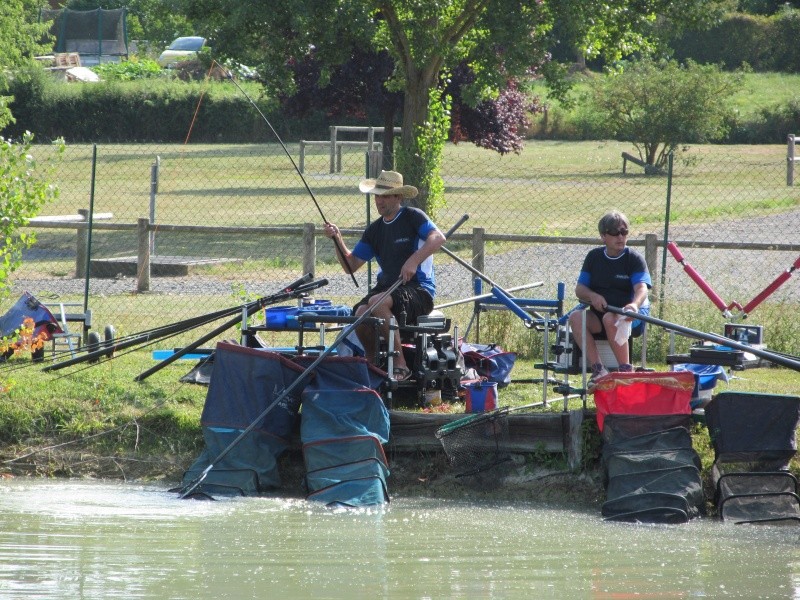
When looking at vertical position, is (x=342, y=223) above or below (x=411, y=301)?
below

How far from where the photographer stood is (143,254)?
Result: 14156mm

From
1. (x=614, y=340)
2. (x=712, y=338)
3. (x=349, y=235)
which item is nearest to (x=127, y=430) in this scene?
(x=614, y=340)

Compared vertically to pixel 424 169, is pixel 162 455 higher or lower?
lower

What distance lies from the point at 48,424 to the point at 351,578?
11.7 ft

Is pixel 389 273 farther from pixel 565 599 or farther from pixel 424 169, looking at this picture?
pixel 424 169

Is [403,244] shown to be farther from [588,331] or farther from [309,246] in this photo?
[309,246]

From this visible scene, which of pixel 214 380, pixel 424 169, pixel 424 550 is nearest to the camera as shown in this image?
pixel 424 550

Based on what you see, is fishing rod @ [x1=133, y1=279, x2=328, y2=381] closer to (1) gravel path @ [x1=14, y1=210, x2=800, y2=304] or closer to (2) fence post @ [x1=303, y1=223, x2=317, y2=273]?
(2) fence post @ [x1=303, y1=223, x2=317, y2=273]

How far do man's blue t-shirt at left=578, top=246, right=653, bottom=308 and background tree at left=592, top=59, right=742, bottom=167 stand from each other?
23738 millimetres

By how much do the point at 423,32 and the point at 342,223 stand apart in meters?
5.06

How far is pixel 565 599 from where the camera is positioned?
570cm

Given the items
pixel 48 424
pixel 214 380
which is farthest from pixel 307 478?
pixel 48 424

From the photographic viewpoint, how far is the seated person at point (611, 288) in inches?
320

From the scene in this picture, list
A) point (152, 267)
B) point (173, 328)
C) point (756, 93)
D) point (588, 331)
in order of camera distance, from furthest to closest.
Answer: point (756, 93) → point (152, 267) → point (173, 328) → point (588, 331)
